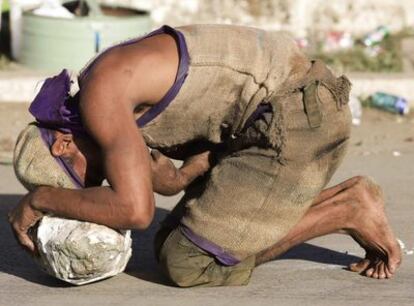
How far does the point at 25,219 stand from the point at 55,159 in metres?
0.24

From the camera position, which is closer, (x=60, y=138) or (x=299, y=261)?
(x=60, y=138)

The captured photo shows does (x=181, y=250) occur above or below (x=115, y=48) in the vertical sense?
below

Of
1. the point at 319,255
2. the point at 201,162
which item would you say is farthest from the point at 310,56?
the point at 201,162

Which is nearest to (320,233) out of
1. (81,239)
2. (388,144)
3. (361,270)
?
(361,270)

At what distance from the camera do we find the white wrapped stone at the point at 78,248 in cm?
414

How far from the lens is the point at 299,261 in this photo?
4.70 meters

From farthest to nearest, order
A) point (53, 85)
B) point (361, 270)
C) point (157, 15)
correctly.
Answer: point (157, 15), point (361, 270), point (53, 85)

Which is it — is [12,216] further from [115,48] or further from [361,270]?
[361,270]

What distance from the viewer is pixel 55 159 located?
4180 mm

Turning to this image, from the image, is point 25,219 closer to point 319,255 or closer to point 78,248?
point 78,248

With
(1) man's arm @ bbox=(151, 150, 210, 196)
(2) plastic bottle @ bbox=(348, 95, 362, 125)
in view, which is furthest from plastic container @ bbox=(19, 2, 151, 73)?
(1) man's arm @ bbox=(151, 150, 210, 196)

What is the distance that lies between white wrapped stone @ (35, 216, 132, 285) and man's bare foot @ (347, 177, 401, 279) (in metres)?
0.88

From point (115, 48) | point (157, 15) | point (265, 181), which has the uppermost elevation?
point (115, 48)

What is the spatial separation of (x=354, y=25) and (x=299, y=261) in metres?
4.30
